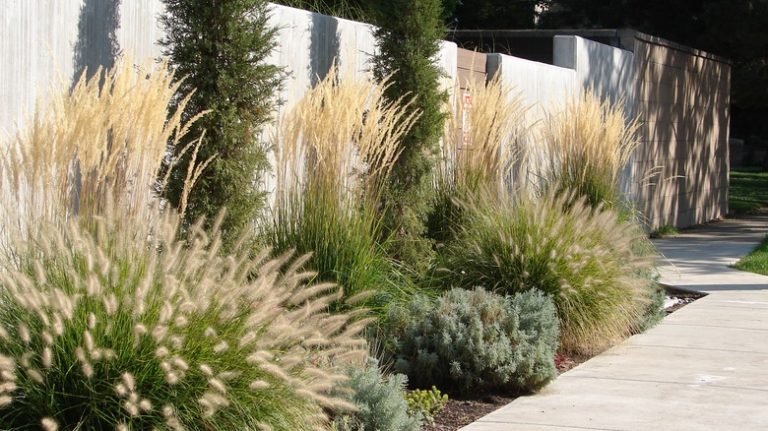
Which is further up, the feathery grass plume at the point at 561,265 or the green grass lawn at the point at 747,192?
the feathery grass plume at the point at 561,265

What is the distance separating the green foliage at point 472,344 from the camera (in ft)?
23.3

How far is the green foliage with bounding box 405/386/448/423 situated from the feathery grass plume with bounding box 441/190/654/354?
189 centimetres

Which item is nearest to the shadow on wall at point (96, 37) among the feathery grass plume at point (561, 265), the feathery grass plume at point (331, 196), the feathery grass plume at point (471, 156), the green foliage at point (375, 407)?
the feathery grass plume at point (331, 196)

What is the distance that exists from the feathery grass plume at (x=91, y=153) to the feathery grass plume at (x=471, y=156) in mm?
4195

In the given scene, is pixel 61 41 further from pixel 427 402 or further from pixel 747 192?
pixel 747 192

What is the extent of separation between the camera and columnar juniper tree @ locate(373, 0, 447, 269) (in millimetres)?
9500

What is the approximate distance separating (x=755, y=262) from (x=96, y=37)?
1006cm

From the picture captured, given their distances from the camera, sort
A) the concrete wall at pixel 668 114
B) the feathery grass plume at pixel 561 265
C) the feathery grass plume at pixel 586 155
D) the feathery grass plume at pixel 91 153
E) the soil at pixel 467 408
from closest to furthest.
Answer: the feathery grass plume at pixel 91 153
the soil at pixel 467 408
the feathery grass plume at pixel 561 265
the feathery grass plume at pixel 586 155
the concrete wall at pixel 668 114

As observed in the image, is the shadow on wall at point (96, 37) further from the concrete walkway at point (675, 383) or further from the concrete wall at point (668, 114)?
the concrete wall at point (668, 114)

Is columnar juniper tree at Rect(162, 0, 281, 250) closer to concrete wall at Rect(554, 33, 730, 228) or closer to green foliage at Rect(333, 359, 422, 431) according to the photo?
green foliage at Rect(333, 359, 422, 431)

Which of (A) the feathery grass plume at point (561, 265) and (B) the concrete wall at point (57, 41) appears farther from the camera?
(A) the feathery grass plume at point (561, 265)

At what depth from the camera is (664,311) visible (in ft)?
33.9

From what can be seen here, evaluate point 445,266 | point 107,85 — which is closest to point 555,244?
point 445,266

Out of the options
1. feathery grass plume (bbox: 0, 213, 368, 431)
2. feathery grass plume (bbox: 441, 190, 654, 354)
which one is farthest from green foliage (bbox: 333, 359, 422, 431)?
feathery grass plume (bbox: 441, 190, 654, 354)
